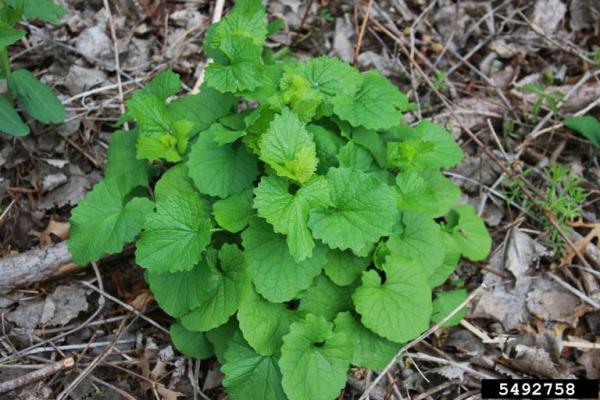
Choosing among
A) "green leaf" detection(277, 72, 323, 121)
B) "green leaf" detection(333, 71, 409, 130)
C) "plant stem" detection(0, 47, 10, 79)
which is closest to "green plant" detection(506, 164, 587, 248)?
"green leaf" detection(333, 71, 409, 130)

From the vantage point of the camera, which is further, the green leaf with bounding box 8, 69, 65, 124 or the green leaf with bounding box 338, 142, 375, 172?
the green leaf with bounding box 8, 69, 65, 124

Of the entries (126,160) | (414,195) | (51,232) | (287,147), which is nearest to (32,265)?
(51,232)

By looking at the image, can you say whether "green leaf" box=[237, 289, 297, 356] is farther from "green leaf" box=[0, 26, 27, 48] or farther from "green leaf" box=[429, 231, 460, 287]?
"green leaf" box=[0, 26, 27, 48]

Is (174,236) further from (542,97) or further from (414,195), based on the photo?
(542,97)

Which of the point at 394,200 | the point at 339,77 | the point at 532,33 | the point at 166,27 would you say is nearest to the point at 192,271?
the point at 394,200

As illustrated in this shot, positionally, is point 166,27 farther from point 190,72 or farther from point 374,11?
point 374,11

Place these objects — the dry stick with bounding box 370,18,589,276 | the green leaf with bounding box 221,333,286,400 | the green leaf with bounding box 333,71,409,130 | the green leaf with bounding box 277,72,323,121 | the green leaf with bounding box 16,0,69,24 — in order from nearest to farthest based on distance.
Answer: the green leaf with bounding box 221,333,286,400 < the green leaf with bounding box 277,72,323,121 < the green leaf with bounding box 333,71,409,130 < the green leaf with bounding box 16,0,69,24 < the dry stick with bounding box 370,18,589,276

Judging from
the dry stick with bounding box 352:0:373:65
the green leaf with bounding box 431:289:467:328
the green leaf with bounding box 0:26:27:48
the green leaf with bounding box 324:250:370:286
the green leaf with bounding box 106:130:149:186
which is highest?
the green leaf with bounding box 0:26:27:48
